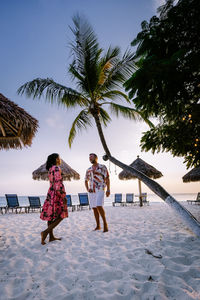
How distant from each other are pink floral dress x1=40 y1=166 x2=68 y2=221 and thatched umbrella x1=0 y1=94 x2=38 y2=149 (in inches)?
45.9

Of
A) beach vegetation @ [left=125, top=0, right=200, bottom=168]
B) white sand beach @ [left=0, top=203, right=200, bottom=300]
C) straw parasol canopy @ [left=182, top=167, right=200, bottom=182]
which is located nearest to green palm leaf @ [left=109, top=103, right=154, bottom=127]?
beach vegetation @ [left=125, top=0, right=200, bottom=168]

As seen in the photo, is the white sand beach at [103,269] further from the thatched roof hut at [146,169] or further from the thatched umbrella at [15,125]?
the thatched roof hut at [146,169]

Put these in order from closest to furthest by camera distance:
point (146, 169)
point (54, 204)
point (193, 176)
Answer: point (54, 204), point (146, 169), point (193, 176)

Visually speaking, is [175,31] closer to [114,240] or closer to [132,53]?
[132,53]

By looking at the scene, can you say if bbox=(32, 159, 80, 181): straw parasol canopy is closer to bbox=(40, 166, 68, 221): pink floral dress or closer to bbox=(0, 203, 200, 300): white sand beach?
bbox=(40, 166, 68, 221): pink floral dress

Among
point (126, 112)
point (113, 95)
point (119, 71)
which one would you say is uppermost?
point (119, 71)

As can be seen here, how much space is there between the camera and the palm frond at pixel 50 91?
182 inches

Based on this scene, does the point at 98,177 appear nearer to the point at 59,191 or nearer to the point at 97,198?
the point at 97,198

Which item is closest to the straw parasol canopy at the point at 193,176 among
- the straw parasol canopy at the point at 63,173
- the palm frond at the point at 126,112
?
the straw parasol canopy at the point at 63,173

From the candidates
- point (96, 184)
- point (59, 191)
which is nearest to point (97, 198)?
point (96, 184)

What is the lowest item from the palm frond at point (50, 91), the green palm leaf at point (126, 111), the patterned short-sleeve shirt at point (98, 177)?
the patterned short-sleeve shirt at point (98, 177)

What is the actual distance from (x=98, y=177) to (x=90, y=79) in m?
2.97

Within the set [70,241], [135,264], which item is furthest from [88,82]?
[135,264]

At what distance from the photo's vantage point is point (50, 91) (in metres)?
4.75
